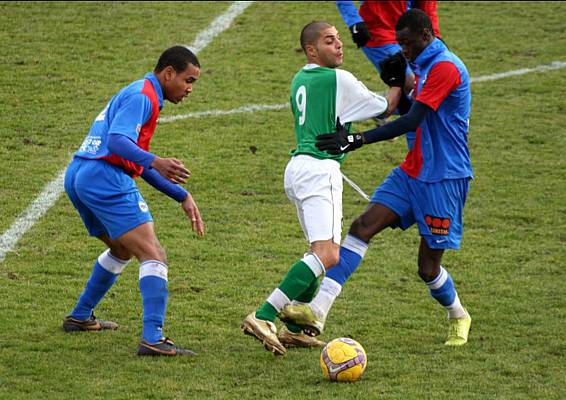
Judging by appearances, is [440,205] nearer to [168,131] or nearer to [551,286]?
[551,286]

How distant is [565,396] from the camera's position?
614cm

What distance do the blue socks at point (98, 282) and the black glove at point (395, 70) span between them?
217 cm

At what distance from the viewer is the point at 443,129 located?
7.20 meters

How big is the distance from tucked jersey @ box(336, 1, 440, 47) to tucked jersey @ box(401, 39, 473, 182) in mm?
4266

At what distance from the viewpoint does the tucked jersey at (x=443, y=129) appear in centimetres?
716

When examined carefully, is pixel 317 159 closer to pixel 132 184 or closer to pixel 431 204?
pixel 431 204

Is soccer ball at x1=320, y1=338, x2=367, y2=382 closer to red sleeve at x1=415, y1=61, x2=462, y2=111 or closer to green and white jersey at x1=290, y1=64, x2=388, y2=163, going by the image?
green and white jersey at x1=290, y1=64, x2=388, y2=163

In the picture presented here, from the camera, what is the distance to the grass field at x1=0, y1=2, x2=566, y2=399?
21.5 feet

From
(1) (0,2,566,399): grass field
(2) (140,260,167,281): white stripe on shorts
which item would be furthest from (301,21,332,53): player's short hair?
(1) (0,2,566,399): grass field

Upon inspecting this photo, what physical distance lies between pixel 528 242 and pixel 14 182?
477cm

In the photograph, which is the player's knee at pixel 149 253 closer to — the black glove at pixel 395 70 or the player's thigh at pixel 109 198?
the player's thigh at pixel 109 198

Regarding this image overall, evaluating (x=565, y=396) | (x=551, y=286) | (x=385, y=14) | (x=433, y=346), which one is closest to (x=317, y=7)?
(x=385, y=14)

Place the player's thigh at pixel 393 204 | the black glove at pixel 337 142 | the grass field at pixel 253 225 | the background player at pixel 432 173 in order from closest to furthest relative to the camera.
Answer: the grass field at pixel 253 225 < the black glove at pixel 337 142 < the background player at pixel 432 173 < the player's thigh at pixel 393 204

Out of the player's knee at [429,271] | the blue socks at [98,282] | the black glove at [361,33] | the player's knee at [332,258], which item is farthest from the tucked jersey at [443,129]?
the black glove at [361,33]
